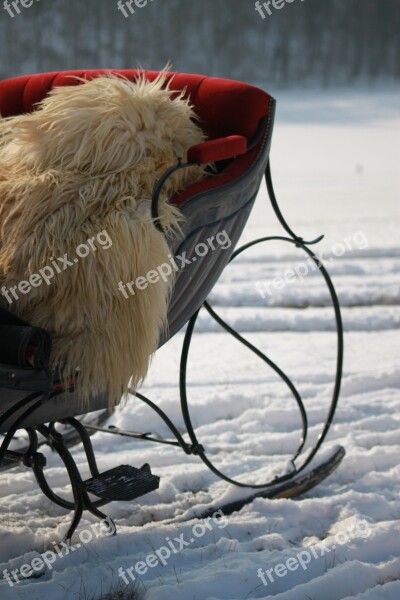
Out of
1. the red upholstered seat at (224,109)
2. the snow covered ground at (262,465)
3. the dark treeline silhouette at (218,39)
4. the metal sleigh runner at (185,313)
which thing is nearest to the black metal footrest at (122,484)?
the metal sleigh runner at (185,313)

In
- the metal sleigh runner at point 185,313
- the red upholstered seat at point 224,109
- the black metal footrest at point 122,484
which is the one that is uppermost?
the red upholstered seat at point 224,109

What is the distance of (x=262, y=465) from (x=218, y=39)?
17.5m

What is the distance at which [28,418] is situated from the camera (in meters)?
1.74

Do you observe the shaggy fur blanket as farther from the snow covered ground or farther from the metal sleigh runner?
the snow covered ground

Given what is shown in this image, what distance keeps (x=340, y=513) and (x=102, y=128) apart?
3.92ft

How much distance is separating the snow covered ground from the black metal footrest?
0.16 m

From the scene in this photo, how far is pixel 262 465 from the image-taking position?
2.53m

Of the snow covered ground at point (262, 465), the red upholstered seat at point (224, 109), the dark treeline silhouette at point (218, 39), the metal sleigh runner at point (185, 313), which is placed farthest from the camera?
the dark treeline silhouette at point (218, 39)

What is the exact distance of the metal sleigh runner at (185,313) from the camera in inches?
64.6

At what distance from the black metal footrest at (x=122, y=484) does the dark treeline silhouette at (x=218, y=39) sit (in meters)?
15.5

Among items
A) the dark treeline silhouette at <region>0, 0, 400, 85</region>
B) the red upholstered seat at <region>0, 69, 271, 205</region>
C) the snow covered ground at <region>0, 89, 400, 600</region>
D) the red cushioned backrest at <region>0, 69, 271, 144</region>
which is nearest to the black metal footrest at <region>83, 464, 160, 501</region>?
the snow covered ground at <region>0, 89, 400, 600</region>

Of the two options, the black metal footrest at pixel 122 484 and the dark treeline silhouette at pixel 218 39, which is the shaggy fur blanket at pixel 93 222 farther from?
the dark treeline silhouette at pixel 218 39

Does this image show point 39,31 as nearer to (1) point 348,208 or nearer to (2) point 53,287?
(1) point 348,208

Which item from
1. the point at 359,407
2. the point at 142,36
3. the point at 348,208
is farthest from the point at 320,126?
the point at 359,407
